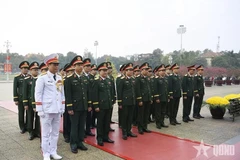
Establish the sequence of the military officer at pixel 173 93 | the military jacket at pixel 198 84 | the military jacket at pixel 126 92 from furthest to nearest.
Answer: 1. the military jacket at pixel 198 84
2. the military officer at pixel 173 93
3. the military jacket at pixel 126 92

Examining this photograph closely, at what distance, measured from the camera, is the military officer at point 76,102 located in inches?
168

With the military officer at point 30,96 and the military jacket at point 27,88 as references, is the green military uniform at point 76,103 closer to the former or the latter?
the military officer at point 30,96

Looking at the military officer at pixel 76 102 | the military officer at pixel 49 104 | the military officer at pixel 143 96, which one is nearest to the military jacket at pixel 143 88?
the military officer at pixel 143 96

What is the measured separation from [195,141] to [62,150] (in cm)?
299

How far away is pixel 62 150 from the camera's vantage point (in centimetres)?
443

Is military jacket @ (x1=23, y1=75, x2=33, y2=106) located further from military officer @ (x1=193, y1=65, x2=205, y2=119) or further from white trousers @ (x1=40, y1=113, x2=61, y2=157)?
military officer @ (x1=193, y1=65, x2=205, y2=119)

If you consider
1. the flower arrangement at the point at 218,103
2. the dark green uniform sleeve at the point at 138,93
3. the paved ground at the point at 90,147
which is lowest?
the paved ground at the point at 90,147

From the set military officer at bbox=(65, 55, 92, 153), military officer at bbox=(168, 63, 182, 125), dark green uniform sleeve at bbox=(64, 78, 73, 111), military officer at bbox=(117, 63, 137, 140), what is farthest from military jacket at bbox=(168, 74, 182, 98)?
dark green uniform sleeve at bbox=(64, 78, 73, 111)

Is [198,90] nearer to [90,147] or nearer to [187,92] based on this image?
[187,92]

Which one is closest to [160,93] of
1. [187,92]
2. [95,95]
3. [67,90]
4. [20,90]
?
[187,92]

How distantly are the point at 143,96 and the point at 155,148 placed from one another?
1.60m

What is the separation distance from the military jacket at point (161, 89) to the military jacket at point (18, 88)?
3.66 meters

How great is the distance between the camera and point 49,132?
383 centimetres

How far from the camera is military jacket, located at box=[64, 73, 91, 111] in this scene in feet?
14.0
